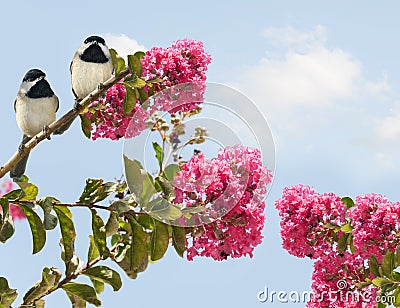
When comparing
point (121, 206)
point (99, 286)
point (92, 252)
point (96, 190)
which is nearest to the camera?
point (121, 206)

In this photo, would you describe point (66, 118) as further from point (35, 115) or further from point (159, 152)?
point (35, 115)

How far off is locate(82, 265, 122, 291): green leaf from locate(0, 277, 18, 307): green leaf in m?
0.26

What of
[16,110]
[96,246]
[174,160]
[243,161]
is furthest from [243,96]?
[16,110]

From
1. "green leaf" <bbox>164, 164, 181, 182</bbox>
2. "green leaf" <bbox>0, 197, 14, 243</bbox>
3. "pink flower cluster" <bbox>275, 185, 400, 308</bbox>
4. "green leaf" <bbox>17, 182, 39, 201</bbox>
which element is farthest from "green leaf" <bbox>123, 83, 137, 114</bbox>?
"pink flower cluster" <bbox>275, 185, 400, 308</bbox>

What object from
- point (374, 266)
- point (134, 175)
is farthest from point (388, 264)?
point (134, 175)

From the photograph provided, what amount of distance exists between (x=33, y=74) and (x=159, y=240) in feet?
4.16

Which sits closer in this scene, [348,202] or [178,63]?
[178,63]

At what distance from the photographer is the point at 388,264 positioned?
2.24 meters

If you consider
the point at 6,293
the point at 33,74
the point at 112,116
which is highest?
the point at 33,74

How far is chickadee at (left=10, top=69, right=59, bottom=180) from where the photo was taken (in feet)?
8.87

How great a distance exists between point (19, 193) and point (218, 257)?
0.75 meters

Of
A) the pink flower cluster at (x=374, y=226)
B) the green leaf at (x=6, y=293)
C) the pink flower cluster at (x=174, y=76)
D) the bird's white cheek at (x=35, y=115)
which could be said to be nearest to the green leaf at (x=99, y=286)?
the green leaf at (x=6, y=293)

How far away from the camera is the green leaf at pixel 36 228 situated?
2.02 metres

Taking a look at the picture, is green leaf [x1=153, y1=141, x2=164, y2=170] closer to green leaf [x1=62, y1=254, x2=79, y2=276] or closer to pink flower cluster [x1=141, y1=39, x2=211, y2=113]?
pink flower cluster [x1=141, y1=39, x2=211, y2=113]
